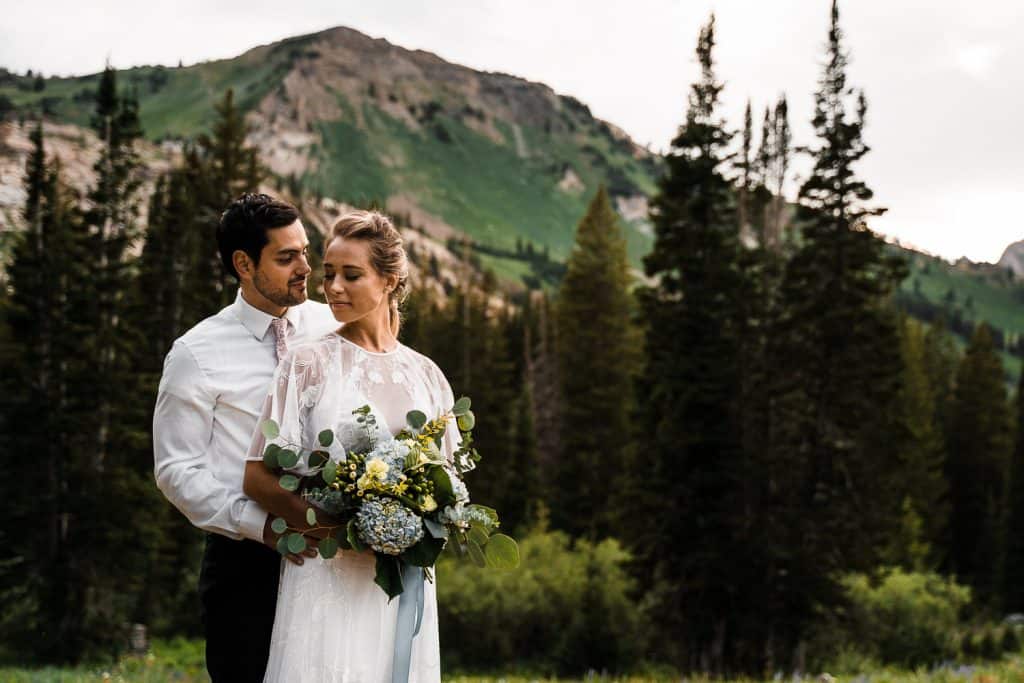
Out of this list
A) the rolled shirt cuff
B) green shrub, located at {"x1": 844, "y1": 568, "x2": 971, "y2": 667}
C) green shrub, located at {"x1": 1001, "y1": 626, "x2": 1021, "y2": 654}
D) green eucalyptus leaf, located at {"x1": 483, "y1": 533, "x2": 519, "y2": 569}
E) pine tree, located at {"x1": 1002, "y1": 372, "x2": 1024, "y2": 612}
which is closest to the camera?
the rolled shirt cuff

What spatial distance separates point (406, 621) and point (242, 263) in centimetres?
178

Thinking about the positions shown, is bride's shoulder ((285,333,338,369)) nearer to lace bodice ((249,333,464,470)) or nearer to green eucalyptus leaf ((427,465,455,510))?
lace bodice ((249,333,464,470))

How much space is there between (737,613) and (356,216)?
26.4 meters

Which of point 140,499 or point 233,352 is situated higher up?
point 233,352

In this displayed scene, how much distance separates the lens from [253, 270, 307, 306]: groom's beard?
15.7ft

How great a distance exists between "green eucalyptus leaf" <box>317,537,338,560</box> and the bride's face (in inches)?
36.0

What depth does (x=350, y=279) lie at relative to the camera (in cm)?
430

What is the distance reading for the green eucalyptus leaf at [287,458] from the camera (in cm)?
398

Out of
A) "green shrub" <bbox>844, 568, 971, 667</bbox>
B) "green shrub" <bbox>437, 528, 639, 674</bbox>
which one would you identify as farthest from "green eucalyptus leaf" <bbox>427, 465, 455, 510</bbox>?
"green shrub" <bbox>437, 528, 639, 674</bbox>

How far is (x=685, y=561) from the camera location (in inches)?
1126

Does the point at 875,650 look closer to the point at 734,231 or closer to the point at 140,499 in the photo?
the point at 734,231

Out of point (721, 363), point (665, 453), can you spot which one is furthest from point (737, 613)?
point (721, 363)

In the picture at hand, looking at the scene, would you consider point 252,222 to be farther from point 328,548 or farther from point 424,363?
point 328,548

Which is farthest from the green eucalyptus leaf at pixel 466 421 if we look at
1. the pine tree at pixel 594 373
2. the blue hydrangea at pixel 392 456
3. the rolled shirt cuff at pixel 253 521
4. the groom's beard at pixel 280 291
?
the pine tree at pixel 594 373
